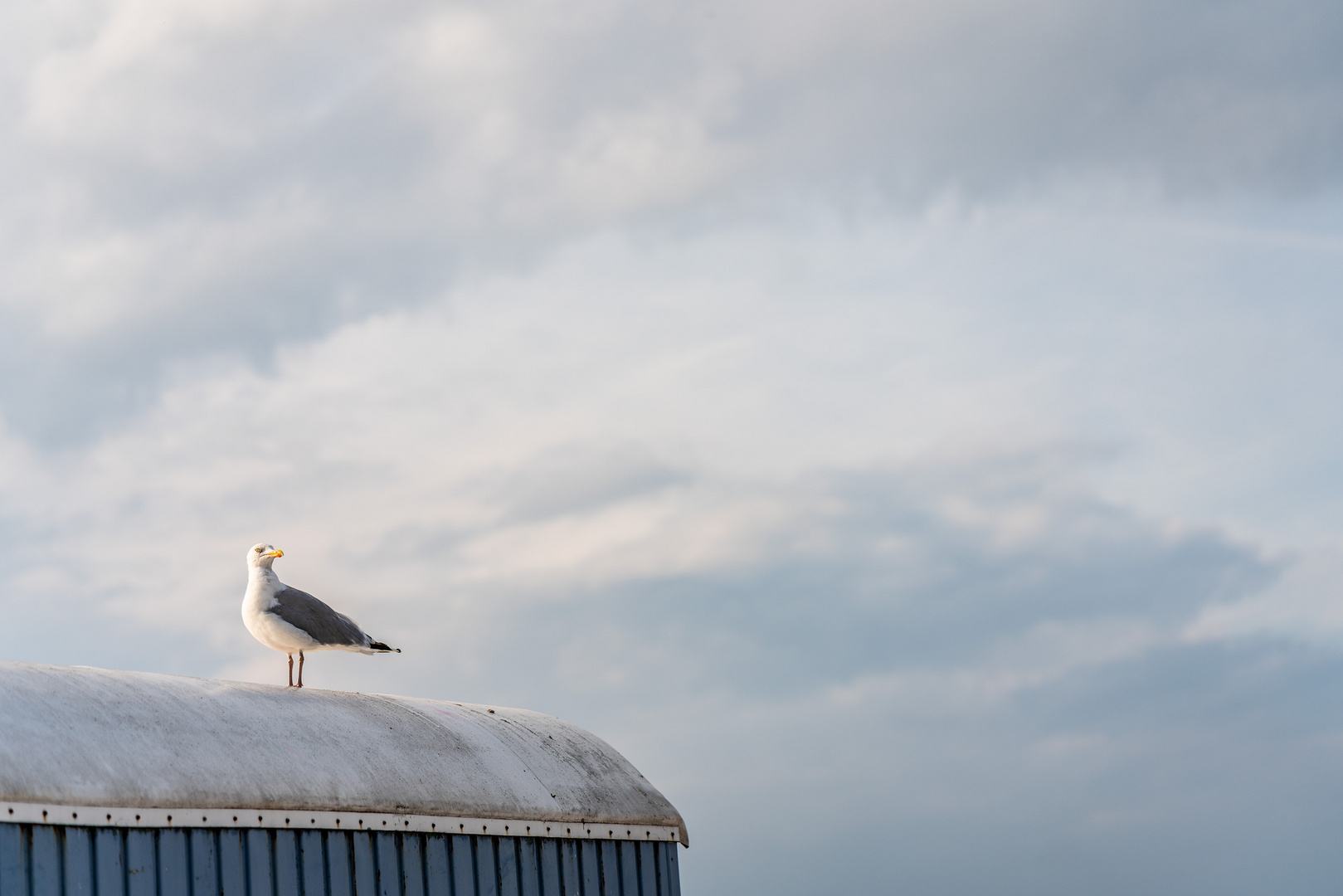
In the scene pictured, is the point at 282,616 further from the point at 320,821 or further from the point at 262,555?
the point at 320,821

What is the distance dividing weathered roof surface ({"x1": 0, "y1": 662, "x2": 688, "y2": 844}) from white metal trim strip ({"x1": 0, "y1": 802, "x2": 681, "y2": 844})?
53 millimetres

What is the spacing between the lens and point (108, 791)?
8938 millimetres

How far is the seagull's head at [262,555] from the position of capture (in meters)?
12.8

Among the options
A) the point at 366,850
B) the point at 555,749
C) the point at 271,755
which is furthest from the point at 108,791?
the point at 555,749

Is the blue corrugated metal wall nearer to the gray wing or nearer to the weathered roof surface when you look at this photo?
the weathered roof surface

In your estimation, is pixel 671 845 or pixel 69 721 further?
pixel 671 845

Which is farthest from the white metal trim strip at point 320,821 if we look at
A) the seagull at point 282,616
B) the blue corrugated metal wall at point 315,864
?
the seagull at point 282,616

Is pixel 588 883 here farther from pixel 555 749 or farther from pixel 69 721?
pixel 69 721

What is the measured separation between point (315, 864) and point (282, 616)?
3.18 metres

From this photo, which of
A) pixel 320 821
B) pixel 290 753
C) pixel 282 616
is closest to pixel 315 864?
pixel 320 821

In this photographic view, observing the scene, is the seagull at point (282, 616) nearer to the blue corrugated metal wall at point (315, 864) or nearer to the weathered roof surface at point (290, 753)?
the weathered roof surface at point (290, 753)

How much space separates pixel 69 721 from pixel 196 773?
0.92 meters

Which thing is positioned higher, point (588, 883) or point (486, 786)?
point (486, 786)

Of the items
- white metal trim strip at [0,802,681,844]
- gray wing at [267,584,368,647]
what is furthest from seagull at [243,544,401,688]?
white metal trim strip at [0,802,681,844]
